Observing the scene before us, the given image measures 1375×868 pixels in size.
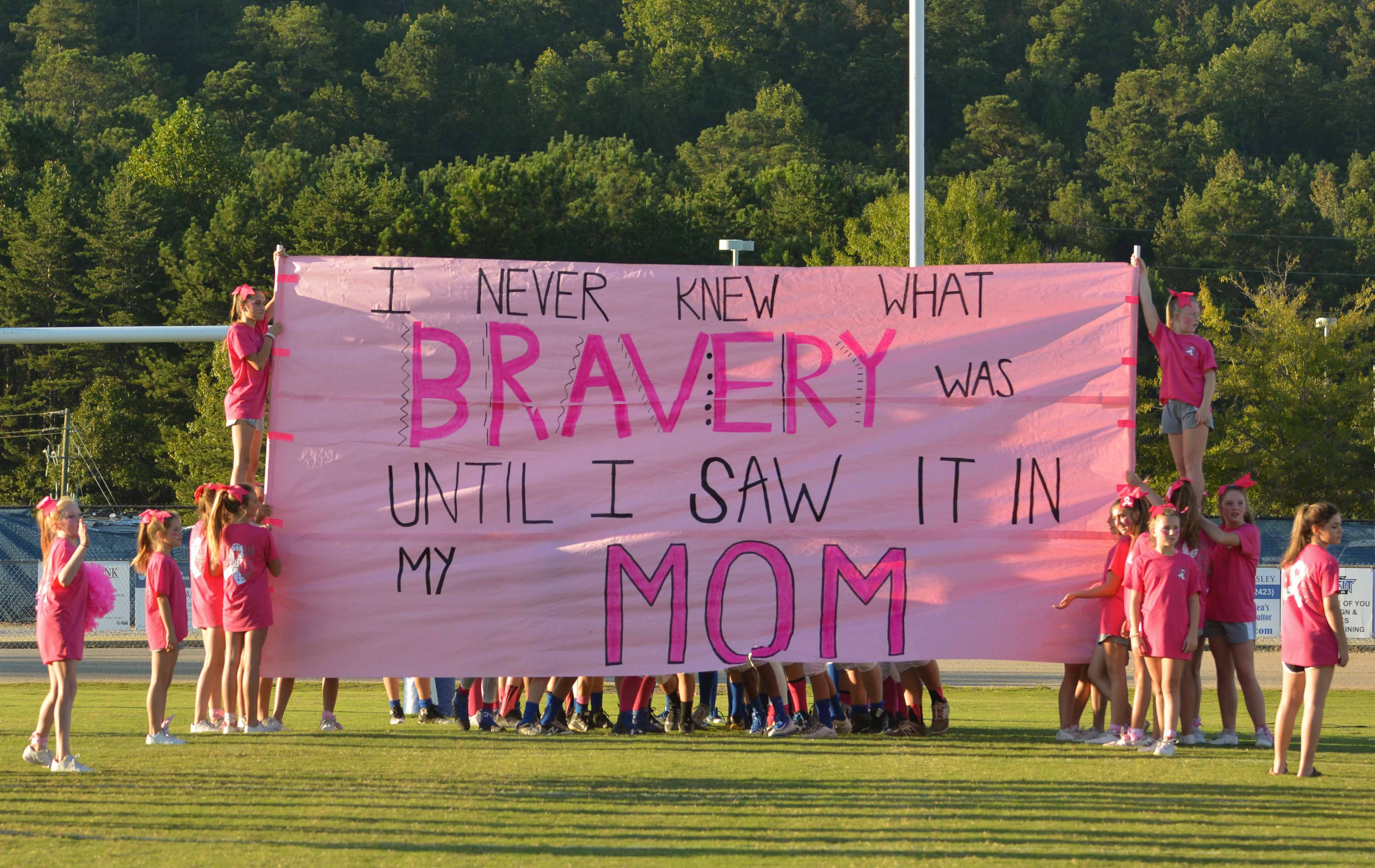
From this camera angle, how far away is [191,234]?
55.8 metres


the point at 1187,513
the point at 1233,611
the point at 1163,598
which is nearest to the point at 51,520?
the point at 1163,598

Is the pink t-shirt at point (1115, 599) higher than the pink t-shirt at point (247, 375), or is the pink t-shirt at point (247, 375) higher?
the pink t-shirt at point (247, 375)

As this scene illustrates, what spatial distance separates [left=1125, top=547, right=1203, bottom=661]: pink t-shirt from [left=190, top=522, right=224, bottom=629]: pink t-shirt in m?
5.73

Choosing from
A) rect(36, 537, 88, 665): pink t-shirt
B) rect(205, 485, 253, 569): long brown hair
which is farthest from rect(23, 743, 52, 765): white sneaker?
rect(205, 485, 253, 569): long brown hair

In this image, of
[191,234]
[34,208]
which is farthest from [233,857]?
[34,208]

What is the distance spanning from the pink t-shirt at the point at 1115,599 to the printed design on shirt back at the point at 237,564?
532 cm

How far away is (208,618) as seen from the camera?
9.91 metres

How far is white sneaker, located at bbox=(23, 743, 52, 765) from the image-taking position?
8367 millimetres

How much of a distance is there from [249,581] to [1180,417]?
19.5ft

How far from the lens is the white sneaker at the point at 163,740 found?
9359 mm

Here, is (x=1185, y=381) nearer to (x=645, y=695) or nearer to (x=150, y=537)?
(x=645, y=695)

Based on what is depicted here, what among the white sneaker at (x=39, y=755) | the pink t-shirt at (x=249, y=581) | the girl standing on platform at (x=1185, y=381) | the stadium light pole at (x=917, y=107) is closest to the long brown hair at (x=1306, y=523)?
the girl standing on platform at (x=1185, y=381)

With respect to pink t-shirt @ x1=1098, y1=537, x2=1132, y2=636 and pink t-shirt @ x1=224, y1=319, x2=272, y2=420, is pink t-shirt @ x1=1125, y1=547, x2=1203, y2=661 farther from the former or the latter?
pink t-shirt @ x1=224, y1=319, x2=272, y2=420

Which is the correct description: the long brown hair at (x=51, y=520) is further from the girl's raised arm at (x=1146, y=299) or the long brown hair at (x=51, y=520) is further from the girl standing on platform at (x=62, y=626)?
the girl's raised arm at (x=1146, y=299)
